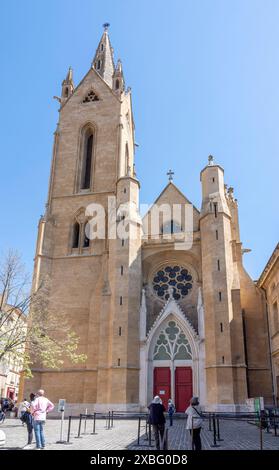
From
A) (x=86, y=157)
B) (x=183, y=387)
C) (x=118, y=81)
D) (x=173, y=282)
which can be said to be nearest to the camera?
(x=183, y=387)

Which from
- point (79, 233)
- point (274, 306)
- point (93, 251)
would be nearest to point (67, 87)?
point (79, 233)

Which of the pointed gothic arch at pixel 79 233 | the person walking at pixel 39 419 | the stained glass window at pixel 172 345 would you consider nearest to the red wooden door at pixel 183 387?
the stained glass window at pixel 172 345

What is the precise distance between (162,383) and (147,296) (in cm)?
603

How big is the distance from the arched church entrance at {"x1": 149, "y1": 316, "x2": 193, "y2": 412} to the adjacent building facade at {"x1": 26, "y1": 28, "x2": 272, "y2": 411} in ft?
0.21

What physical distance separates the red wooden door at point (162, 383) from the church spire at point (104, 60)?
93.3 feet

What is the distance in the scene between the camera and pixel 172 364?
26969mm

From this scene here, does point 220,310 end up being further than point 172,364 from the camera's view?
No

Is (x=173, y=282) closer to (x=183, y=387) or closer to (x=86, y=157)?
(x=183, y=387)

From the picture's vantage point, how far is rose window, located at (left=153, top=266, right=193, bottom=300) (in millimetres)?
29688

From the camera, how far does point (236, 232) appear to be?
107 feet

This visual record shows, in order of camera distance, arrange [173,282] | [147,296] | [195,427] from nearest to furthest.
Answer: [195,427] < [147,296] < [173,282]

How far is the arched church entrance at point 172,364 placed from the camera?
26.5 m

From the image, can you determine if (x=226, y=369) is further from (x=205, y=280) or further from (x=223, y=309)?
(x=205, y=280)

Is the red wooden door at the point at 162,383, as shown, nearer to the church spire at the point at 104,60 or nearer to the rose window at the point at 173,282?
the rose window at the point at 173,282
